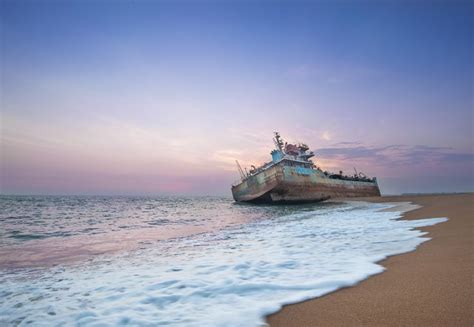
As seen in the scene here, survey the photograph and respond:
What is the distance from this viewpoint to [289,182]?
114 ft

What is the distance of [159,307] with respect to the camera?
3.04 meters

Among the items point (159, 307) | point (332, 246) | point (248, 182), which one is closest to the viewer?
point (159, 307)

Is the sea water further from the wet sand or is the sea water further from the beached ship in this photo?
the beached ship

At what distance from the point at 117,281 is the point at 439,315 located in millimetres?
4290

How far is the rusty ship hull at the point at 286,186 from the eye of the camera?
3413 cm

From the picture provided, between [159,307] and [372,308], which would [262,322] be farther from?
[159,307]

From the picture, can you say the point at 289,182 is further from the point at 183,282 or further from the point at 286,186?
the point at 183,282

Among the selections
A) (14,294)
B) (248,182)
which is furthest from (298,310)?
(248,182)

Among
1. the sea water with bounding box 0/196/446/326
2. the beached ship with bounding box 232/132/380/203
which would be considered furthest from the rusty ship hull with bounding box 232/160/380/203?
the sea water with bounding box 0/196/446/326

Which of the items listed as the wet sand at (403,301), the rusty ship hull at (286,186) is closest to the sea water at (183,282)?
the wet sand at (403,301)

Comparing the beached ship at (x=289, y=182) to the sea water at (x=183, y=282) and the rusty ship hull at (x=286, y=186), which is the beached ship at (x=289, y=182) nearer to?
the rusty ship hull at (x=286, y=186)

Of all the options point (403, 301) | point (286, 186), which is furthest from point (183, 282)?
point (286, 186)

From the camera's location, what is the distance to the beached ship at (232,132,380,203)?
34391 mm

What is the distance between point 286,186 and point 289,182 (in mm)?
733
